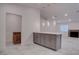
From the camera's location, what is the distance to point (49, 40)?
4410 mm

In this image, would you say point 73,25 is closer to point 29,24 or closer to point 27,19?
point 29,24

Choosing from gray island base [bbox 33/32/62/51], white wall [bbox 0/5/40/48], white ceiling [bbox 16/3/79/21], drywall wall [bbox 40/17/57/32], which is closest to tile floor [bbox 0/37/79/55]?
gray island base [bbox 33/32/62/51]

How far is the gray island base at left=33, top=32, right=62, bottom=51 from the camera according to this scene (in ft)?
13.2

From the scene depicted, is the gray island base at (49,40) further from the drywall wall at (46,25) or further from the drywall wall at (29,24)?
the drywall wall at (46,25)

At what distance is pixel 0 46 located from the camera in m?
4.17

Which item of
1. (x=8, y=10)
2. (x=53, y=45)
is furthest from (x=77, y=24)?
(x=8, y=10)

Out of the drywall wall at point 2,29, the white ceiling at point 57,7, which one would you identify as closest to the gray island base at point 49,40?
the white ceiling at point 57,7

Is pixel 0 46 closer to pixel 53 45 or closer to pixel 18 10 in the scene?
pixel 18 10

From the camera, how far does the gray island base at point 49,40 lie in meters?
4.02

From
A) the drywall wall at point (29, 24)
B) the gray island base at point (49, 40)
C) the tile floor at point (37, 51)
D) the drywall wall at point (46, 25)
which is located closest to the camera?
the tile floor at point (37, 51)

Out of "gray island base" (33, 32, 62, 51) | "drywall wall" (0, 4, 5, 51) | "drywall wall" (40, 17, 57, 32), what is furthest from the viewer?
"drywall wall" (40, 17, 57, 32)

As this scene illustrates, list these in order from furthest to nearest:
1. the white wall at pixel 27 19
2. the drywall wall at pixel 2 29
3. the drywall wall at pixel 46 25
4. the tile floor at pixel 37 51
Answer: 1. the drywall wall at pixel 46 25
2. the white wall at pixel 27 19
3. the drywall wall at pixel 2 29
4. the tile floor at pixel 37 51

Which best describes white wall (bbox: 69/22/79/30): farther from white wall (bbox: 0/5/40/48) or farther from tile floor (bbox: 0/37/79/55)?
tile floor (bbox: 0/37/79/55)

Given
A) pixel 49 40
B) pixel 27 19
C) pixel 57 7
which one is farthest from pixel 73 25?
pixel 49 40
